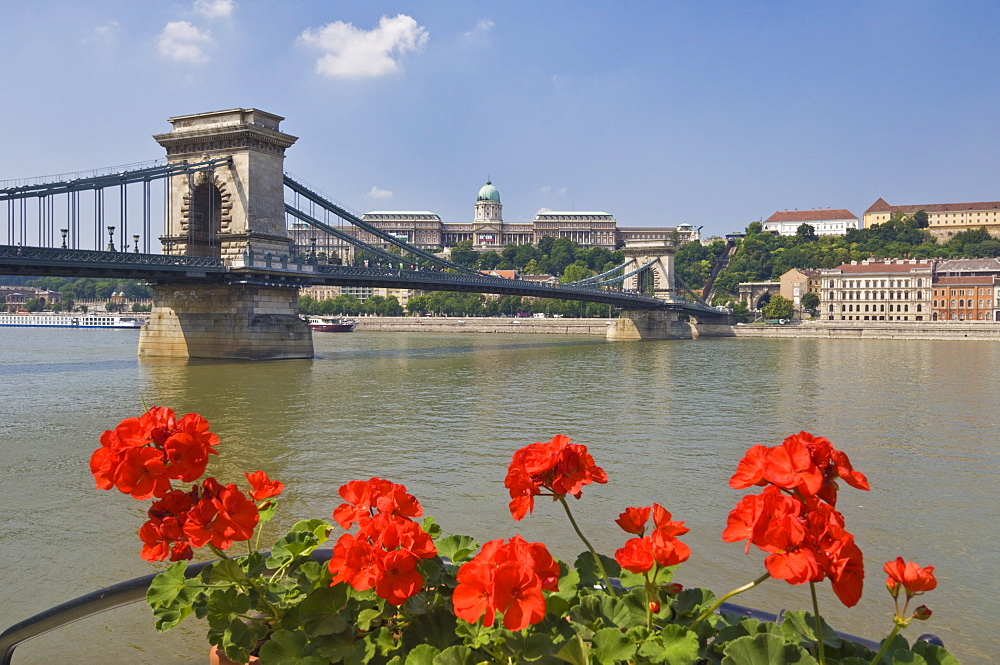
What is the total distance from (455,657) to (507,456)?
9.07 metres

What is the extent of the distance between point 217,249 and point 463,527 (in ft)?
95.1

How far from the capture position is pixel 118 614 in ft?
15.3

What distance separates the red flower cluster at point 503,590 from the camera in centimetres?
167

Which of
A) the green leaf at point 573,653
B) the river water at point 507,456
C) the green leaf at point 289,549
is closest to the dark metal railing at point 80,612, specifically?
the green leaf at point 289,549

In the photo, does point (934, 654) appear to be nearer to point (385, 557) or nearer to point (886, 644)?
point (886, 644)

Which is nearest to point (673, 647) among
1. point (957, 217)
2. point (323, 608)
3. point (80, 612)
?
point (323, 608)

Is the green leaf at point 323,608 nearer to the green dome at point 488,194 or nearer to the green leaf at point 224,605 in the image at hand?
the green leaf at point 224,605

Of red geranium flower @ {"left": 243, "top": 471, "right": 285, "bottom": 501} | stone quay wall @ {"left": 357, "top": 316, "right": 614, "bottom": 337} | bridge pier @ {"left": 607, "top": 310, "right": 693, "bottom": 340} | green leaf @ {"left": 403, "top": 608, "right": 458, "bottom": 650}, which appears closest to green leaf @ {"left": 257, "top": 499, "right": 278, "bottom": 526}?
red geranium flower @ {"left": 243, "top": 471, "right": 285, "bottom": 501}

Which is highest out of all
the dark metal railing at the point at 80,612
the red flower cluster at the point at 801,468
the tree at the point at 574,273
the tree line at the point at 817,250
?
the tree line at the point at 817,250

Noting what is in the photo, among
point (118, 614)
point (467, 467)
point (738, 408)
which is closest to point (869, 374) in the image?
point (738, 408)

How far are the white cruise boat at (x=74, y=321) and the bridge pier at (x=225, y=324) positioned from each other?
4917 centimetres

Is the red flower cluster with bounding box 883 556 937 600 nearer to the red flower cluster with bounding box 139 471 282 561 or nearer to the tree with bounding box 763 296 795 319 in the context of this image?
the red flower cluster with bounding box 139 471 282 561

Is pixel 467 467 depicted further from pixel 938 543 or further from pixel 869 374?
pixel 869 374

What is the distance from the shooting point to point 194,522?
2113 millimetres
